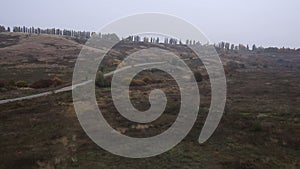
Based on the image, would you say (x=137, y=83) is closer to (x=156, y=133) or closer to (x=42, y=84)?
(x=42, y=84)

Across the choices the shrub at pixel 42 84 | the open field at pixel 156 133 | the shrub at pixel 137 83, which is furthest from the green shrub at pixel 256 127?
the shrub at pixel 42 84

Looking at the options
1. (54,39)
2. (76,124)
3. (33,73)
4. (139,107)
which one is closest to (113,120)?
(76,124)

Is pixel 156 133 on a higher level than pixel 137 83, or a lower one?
higher

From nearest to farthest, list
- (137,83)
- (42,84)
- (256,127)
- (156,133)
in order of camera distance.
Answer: (156,133) → (256,127) → (42,84) → (137,83)

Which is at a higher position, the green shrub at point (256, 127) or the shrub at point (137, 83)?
the green shrub at point (256, 127)

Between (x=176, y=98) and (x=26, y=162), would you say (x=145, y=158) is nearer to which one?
(x=26, y=162)

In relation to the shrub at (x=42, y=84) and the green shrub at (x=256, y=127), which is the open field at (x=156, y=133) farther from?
the shrub at (x=42, y=84)

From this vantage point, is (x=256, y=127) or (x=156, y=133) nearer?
(x=156, y=133)

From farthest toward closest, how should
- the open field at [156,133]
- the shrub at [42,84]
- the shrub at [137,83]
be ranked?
the shrub at [137,83]
the shrub at [42,84]
the open field at [156,133]

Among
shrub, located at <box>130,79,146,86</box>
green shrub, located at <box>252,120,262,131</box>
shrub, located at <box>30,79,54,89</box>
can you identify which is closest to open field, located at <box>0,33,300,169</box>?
green shrub, located at <box>252,120,262,131</box>

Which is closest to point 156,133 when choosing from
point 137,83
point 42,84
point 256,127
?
point 256,127

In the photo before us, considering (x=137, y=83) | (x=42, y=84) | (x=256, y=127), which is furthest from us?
(x=137, y=83)

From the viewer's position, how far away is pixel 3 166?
19.2m

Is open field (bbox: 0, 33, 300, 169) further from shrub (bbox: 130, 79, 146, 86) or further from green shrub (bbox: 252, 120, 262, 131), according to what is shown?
shrub (bbox: 130, 79, 146, 86)
